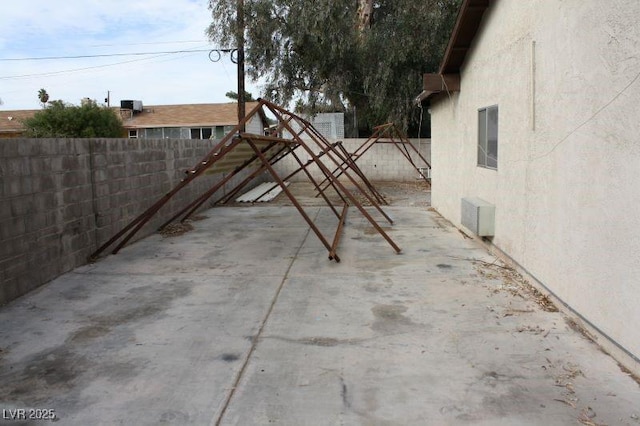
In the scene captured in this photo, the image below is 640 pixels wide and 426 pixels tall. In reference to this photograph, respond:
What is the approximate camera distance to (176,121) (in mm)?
34375

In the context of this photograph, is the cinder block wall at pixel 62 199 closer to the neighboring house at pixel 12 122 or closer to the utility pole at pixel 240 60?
the utility pole at pixel 240 60

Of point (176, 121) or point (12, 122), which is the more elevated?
point (12, 122)

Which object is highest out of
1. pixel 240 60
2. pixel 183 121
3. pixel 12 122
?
pixel 240 60

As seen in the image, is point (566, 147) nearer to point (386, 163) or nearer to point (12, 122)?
point (386, 163)

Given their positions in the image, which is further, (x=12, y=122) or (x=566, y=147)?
(x=12, y=122)

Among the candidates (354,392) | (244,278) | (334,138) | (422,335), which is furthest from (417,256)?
(334,138)

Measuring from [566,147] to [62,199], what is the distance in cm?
546

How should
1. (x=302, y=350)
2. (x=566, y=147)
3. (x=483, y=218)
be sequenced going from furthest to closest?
1. (x=483, y=218)
2. (x=566, y=147)
3. (x=302, y=350)

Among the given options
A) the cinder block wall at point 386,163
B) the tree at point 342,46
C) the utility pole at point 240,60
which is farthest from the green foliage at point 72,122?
the cinder block wall at point 386,163

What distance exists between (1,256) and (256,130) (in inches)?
1241

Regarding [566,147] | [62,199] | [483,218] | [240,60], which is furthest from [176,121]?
[566,147]

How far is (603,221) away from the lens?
4.03m

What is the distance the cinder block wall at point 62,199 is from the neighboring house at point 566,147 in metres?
5.17

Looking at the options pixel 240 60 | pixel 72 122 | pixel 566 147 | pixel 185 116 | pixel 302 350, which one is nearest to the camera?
pixel 302 350
